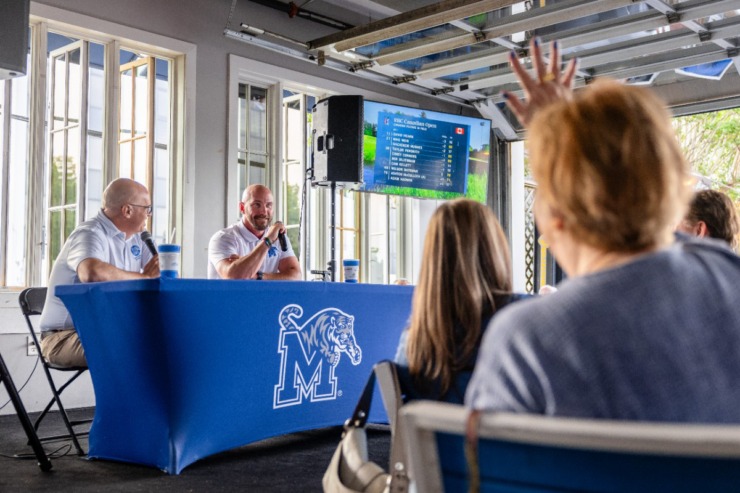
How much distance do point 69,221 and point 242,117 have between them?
1829 mm

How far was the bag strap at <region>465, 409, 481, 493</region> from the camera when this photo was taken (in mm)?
608

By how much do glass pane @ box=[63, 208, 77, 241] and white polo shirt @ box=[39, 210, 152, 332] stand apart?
1623 mm

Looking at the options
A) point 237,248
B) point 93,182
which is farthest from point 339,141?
point 93,182

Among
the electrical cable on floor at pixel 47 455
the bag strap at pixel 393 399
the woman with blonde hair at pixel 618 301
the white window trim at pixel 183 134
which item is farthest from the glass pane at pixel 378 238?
the woman with blonde hair at pixel 618 301

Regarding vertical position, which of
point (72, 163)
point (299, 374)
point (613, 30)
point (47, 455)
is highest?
point (613, 30)

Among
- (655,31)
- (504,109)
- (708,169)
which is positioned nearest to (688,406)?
(655,31)

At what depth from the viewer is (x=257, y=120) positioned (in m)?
6.62

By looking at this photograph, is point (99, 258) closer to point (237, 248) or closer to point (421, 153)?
point (237, 248)

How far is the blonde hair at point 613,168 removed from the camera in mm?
759

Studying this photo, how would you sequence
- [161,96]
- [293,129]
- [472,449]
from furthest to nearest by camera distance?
[161,96], [293,129], [472,449]

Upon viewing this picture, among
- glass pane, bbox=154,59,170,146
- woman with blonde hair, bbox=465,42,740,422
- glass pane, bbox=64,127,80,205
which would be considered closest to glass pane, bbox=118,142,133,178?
glass pane, bbox=64,127,80,205

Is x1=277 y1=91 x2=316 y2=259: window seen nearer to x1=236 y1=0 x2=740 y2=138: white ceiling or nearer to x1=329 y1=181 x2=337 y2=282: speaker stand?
x1=236 y1=0 x2=740 y2=138: white ceiling

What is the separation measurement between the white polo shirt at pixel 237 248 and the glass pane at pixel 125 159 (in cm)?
152

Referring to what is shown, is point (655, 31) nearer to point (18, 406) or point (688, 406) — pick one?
point (18, 406)
